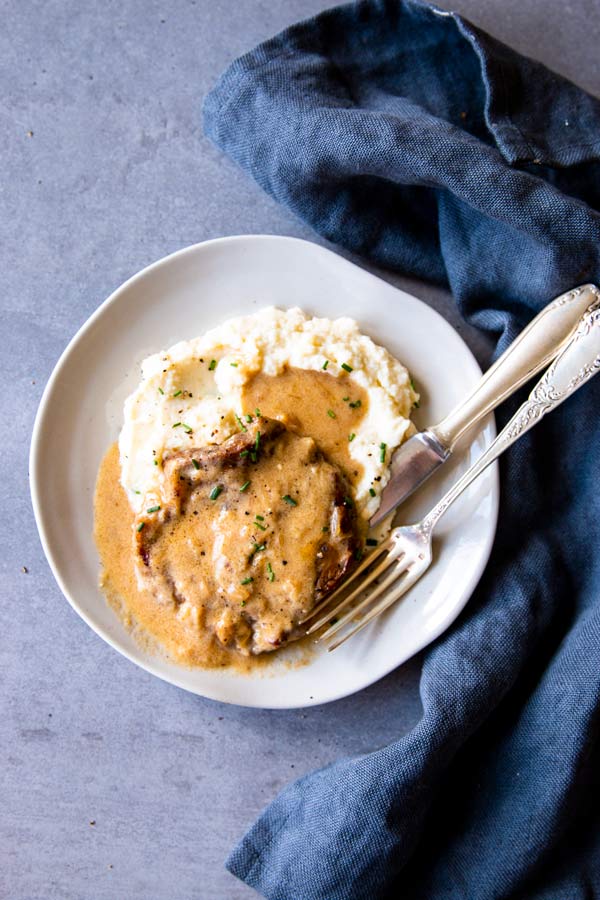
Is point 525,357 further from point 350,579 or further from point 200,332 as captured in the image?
point 200,332

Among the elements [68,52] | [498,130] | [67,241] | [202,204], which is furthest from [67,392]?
[498,130]

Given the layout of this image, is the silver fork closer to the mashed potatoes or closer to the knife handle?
the knife handle

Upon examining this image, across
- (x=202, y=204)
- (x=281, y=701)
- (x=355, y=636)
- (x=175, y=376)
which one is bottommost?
(x=281, y=701)

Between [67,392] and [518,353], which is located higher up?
[518,353]

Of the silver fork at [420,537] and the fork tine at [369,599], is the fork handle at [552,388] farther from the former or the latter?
the fork tine at [369,599]

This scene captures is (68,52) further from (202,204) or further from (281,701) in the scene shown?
(281,701)

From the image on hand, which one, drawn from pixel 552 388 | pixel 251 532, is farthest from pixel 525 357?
pixel 251 532

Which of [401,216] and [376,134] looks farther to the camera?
[401,216]

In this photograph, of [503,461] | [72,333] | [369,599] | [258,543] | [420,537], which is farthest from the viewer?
[72,333]
